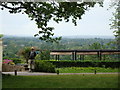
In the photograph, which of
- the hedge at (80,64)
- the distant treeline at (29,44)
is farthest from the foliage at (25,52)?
the hedge at (80,64)

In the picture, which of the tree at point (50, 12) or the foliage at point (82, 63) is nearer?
the tree at point (50, 12)

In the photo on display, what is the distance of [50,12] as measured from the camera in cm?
1033

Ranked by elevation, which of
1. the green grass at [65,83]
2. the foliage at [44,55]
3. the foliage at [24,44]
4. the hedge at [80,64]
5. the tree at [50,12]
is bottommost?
the hedge at [80,64]

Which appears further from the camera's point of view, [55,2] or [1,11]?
[1,11]

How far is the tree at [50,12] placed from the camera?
34.5 feet

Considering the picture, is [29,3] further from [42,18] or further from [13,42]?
[13,42]

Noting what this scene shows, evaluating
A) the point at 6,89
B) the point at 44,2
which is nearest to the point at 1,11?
the point at 44,2

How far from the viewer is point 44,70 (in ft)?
56.0

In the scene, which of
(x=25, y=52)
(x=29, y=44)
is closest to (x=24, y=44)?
(x=29, y=44)

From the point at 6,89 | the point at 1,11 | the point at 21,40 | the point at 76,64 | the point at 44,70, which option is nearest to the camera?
the point at 6,89

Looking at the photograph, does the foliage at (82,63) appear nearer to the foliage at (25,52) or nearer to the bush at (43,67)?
the foliage at (25,52)

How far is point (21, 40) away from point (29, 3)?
676 inches

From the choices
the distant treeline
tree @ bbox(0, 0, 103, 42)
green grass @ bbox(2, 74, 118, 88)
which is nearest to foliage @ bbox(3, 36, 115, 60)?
the distant treeline

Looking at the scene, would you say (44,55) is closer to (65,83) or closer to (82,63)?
(82,63)
